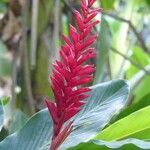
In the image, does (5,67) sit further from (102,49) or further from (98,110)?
(98,110)

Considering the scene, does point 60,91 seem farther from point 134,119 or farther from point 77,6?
point 77,6

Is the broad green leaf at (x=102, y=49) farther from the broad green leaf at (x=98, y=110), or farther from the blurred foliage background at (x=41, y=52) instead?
the broad green leaf at (x=98, y=110)

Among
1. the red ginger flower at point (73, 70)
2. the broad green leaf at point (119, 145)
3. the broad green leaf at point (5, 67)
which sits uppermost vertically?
the red ginger flower at point (73, 70)

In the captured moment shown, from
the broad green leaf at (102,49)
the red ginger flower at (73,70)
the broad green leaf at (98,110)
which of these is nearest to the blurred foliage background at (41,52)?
the broad green leaf at (102,49)

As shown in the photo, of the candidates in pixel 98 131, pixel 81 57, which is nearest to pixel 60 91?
pixel 81 57

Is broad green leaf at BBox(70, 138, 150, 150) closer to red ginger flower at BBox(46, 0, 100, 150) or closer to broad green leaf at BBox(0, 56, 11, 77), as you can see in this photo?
red ginger flower at BBox(46, 0, 100, 150)

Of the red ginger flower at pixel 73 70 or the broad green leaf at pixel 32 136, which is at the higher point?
the red ginger flower at pixel 73 70

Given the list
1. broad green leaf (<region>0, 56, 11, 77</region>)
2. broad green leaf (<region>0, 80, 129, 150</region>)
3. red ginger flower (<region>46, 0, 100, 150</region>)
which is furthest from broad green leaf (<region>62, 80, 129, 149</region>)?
broad green leaf (<region>0, 56, 11, 77</region>)
